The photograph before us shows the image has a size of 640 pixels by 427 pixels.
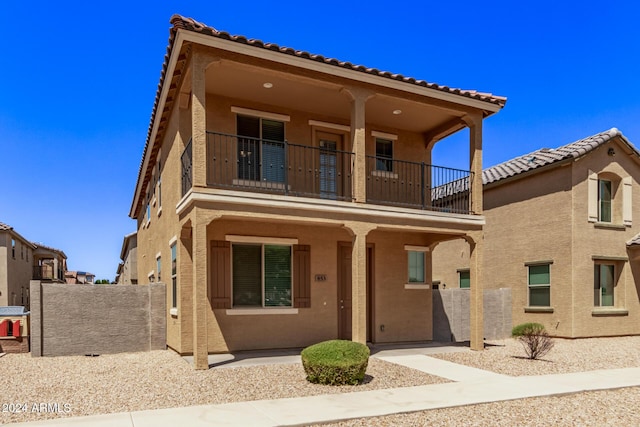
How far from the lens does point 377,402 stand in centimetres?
745

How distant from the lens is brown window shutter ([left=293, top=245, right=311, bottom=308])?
12651 millimetres

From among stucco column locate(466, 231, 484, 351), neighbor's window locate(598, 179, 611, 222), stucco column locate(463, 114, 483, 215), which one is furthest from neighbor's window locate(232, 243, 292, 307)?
neighbor's window locate(598, 179, 611, 222)

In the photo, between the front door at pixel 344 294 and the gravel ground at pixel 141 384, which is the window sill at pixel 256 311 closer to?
the front door at pixel 344 294

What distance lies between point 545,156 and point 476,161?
7.35m

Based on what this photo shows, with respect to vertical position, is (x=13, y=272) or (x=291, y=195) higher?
(x=291, y=195)

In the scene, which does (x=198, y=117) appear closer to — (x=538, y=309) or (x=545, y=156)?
(x=538, y=309)

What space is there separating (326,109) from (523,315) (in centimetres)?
1163

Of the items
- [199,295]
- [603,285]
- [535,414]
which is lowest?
[535,414]

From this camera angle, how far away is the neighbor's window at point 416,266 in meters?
14.9

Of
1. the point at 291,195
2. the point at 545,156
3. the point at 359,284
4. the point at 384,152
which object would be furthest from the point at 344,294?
the point at 545,156

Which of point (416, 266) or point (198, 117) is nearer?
point (198, 117)

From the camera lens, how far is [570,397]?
8109 mm

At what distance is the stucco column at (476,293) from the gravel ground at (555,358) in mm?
401

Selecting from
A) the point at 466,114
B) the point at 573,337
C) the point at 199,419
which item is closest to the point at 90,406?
the point at 199,419
